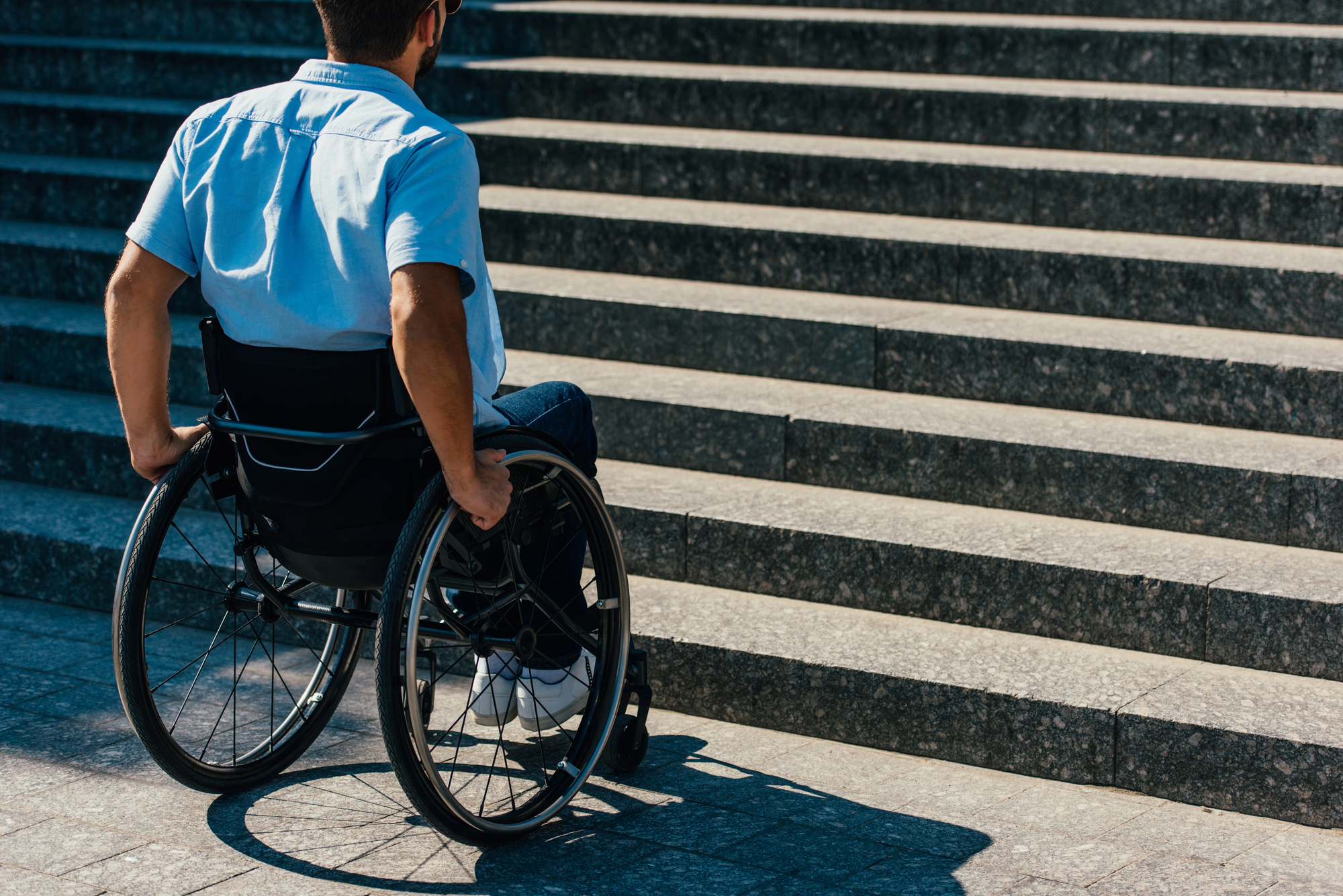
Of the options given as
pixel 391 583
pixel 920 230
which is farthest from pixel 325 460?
pixel 920 230

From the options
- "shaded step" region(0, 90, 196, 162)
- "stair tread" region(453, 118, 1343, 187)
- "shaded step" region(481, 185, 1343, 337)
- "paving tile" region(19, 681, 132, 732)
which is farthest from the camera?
"shaded step" region(0, 90, 196, 162)

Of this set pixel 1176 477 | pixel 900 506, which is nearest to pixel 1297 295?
pixel 1176 477

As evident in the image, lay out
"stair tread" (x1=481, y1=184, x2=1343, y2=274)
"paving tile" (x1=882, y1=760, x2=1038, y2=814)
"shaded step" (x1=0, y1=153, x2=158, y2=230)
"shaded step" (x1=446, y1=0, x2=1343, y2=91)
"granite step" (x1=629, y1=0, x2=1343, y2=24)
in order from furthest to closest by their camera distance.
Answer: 1. "shaded step" (x1=0, y1=153, x2=158, y2=230)
2. "granite step" (x1=629, y1=0, x2=1343, y2=24)
3. "shaded step" (x1=446, y1=0, x2=1343, y2=91)
4. "stair tread" (x1=481, y1=184, x2=1343, y2=274)
5. "paving tile" (x1=882, y1=760, x2=1038, y2=814)

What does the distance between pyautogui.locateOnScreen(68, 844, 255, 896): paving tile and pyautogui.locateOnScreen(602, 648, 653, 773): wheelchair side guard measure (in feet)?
2.72

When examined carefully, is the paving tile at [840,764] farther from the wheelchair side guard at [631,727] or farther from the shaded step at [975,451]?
the shaded step at [975,451]

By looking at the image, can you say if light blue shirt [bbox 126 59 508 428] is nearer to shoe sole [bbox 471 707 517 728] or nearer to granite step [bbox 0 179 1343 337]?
shoe sole [bbox 471 707 517 728]

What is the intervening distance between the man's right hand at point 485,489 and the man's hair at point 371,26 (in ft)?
2.60

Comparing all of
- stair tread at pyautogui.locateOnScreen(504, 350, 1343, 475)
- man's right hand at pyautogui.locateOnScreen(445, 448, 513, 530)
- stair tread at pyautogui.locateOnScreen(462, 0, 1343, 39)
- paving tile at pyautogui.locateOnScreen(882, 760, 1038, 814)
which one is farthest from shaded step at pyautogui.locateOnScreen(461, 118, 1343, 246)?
man's right hand at pyautogui.locateOnScreen(445, 448, 513, 530)

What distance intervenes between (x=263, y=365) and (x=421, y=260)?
0.40 metres

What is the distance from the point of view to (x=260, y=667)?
4.05 metres

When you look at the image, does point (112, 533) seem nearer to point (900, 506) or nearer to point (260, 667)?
point (260, 667)

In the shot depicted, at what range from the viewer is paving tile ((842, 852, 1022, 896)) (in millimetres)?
2867

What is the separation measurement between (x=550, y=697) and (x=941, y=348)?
187 cm

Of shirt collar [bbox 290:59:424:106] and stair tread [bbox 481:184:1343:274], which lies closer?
shirt collar [bbox 290:59:424:106]
